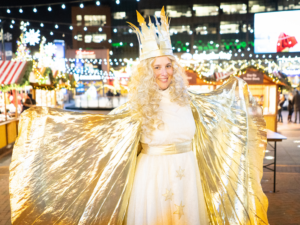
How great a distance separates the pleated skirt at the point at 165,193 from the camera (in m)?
2.20

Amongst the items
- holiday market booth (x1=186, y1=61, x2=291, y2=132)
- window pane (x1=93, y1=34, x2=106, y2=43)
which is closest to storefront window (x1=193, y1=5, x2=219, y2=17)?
window pane (x1=93, y1=34, x2=106, y2=43)

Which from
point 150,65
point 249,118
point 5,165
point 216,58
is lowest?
point 5,165

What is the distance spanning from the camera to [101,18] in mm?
44656

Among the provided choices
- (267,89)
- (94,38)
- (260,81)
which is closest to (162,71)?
(260,81)

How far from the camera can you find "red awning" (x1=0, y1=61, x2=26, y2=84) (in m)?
8.35

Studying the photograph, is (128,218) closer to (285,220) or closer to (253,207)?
(253,207)

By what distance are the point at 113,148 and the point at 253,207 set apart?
1.29m

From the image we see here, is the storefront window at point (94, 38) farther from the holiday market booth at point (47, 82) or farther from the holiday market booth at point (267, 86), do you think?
the holiday market booth at point (267, 86)

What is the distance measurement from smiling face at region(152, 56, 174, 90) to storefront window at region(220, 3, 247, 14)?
35.2 meters

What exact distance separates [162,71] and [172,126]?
1.48ft

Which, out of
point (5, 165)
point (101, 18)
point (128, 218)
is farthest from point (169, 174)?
point (101, 18)

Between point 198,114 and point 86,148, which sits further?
point 198,114

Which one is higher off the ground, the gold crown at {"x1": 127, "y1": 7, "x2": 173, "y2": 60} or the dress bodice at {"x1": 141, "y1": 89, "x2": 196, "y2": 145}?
the gold crown at {"x1": 127, "y1": 7, "x2": 173, "y2": 60}

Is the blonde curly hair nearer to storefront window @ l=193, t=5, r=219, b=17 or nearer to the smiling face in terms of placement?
the smiling face
